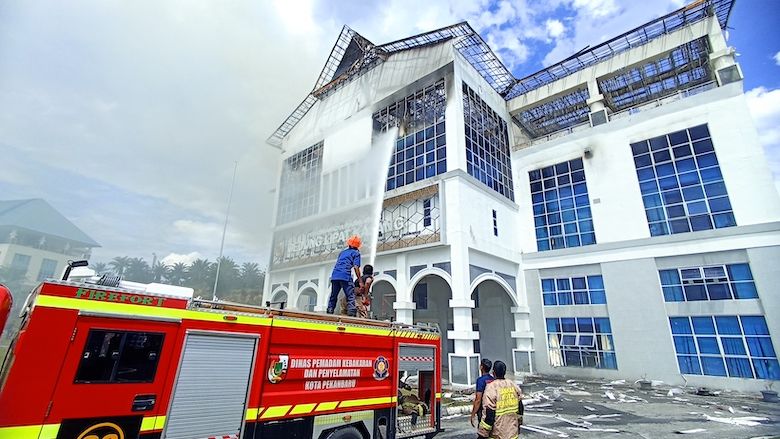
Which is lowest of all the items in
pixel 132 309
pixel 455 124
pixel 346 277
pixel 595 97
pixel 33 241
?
pixel 132 309

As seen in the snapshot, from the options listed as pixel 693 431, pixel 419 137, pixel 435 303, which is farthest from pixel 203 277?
pixel 693 431

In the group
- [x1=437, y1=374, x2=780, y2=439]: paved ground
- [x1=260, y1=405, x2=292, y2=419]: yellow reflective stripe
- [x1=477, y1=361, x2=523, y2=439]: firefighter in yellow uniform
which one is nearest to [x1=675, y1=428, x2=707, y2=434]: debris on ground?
[x1=437, y1=374, x2=780, y2=439]: paved ground

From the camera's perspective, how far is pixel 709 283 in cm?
1633

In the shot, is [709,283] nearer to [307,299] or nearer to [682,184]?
[682,184]

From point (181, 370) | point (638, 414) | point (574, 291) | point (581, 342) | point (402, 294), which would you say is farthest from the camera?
point (574, 291)

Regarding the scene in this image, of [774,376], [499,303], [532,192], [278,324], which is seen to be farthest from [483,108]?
[278,324]

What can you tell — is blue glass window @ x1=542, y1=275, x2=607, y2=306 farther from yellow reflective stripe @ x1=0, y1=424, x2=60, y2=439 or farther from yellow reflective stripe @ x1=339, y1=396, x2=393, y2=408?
yellow reflective stripe @ x1=0, y1=424, x2=60, y2=439

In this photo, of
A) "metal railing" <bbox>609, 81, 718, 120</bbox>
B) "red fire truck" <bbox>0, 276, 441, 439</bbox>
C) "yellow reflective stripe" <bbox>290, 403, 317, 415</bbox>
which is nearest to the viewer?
"red fire truck" <bbox>0, 276, 441, 439</bbox>

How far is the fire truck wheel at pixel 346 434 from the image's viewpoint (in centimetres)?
493

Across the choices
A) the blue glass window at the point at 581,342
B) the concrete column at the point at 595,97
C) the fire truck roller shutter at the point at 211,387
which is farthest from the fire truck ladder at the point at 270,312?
the concrete column at the point at 595,97

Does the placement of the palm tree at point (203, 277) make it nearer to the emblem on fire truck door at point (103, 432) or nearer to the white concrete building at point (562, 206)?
the white concrete building at point (562, 206)

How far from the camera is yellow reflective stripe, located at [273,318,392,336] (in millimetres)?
4691

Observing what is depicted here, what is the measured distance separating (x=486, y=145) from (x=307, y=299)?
15.3 meters

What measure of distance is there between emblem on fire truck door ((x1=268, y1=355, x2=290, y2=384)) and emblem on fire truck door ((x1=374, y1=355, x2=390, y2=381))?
5.36 ft
